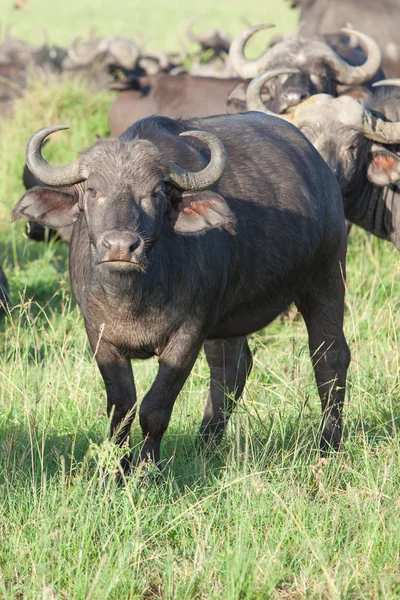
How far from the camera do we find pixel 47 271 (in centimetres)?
738

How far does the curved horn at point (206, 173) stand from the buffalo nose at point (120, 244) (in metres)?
0.43

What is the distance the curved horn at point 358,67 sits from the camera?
870cm

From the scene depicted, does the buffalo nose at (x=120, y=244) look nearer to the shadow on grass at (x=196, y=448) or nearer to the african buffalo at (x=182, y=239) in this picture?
the african buffalo at (x=182, y=239)

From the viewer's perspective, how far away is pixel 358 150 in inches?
260

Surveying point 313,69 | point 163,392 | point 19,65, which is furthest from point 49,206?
point 19,65

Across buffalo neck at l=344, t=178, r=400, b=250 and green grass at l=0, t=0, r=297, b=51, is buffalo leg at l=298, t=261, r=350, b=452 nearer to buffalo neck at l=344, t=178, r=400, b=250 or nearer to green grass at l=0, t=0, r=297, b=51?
buffalo neck at l=344, t=178, r=400, b=250

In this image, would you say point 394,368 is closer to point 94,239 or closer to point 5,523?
point 94,239

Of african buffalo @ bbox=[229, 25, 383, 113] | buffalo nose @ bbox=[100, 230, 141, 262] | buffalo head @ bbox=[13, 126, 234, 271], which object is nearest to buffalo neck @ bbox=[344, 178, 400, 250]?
african buffalo @ bbox=[229, 25, 383, 113]

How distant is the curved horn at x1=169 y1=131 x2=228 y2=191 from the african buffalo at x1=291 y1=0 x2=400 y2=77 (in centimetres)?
1033

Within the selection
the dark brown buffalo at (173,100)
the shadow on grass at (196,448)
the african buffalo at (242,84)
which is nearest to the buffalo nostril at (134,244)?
the shadow on grass at (196,448)

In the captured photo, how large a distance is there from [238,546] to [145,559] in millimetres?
304

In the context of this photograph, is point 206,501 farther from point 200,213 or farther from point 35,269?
point 35,269

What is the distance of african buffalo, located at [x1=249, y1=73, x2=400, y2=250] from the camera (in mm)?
6562

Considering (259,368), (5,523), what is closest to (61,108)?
(259,368)
